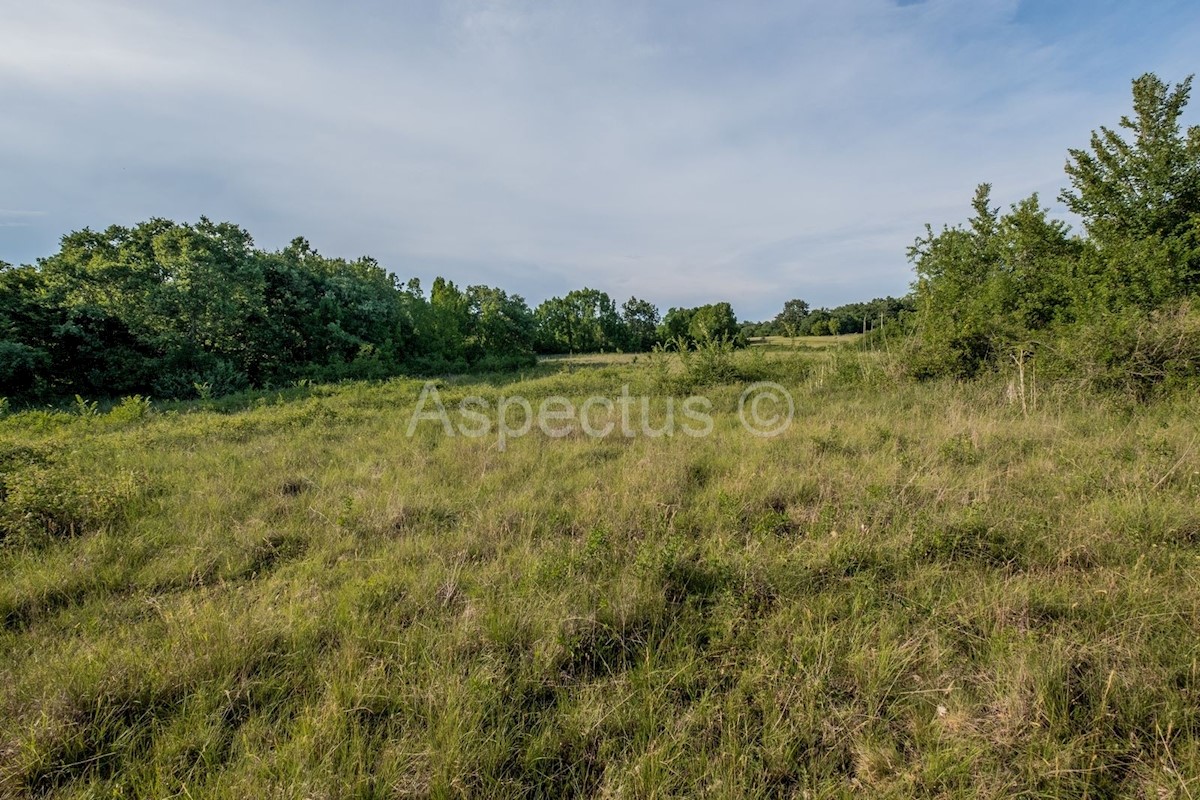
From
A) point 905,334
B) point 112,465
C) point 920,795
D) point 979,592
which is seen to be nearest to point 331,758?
point 920,795

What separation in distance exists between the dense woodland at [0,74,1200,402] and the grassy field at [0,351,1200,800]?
18.9 ft

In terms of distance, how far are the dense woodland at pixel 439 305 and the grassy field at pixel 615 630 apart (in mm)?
5768

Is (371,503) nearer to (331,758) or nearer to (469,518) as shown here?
(469,518)

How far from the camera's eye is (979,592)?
286 cm

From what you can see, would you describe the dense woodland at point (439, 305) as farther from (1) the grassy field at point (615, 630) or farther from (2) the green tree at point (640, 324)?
(2) the green tree at point (640, 324)

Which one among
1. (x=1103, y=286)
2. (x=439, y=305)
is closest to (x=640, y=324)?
(x=439, y=305)

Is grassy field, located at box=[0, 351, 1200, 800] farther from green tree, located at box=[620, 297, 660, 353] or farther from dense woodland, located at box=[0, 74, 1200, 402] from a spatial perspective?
green tree, located at box=[620, 297, 660, 353]

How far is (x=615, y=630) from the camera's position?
268cm

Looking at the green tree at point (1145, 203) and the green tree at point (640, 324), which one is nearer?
the green tree at point (1145, 203)

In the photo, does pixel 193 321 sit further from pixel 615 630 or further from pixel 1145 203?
pixel 1145 203

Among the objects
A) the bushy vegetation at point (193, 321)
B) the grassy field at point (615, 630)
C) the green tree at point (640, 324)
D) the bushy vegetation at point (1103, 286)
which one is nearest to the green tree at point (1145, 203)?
the bushy vegetation at point (1103, 286)

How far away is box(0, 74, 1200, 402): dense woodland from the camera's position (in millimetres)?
8961

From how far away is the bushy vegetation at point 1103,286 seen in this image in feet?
26.2

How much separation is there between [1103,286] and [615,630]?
13.0m
